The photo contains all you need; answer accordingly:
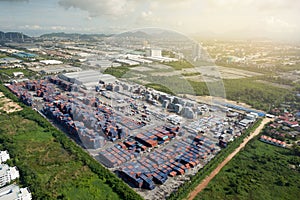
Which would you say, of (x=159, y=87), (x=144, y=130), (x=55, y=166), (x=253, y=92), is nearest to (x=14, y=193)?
(x=55, y=166)

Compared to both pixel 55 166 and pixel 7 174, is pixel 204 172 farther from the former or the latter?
pixel 7 174

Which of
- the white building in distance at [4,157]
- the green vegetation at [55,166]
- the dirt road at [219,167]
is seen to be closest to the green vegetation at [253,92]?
the dirt road at [219,167]

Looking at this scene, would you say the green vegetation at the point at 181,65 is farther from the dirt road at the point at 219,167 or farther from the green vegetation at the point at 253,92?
the dirt road at the point at 219,167

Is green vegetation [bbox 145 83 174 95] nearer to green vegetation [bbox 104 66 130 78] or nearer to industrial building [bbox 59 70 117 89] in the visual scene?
industrial building [bbox 59 70 117 89]

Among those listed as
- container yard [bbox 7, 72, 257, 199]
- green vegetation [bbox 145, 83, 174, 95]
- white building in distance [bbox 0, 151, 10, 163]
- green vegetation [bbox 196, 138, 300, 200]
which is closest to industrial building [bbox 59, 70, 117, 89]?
container yard [bbox 7, 72, 257, 199]

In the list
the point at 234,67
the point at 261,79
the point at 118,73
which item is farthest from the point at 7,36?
the point at 261,79

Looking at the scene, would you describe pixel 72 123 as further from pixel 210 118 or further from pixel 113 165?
pixel 210 118
